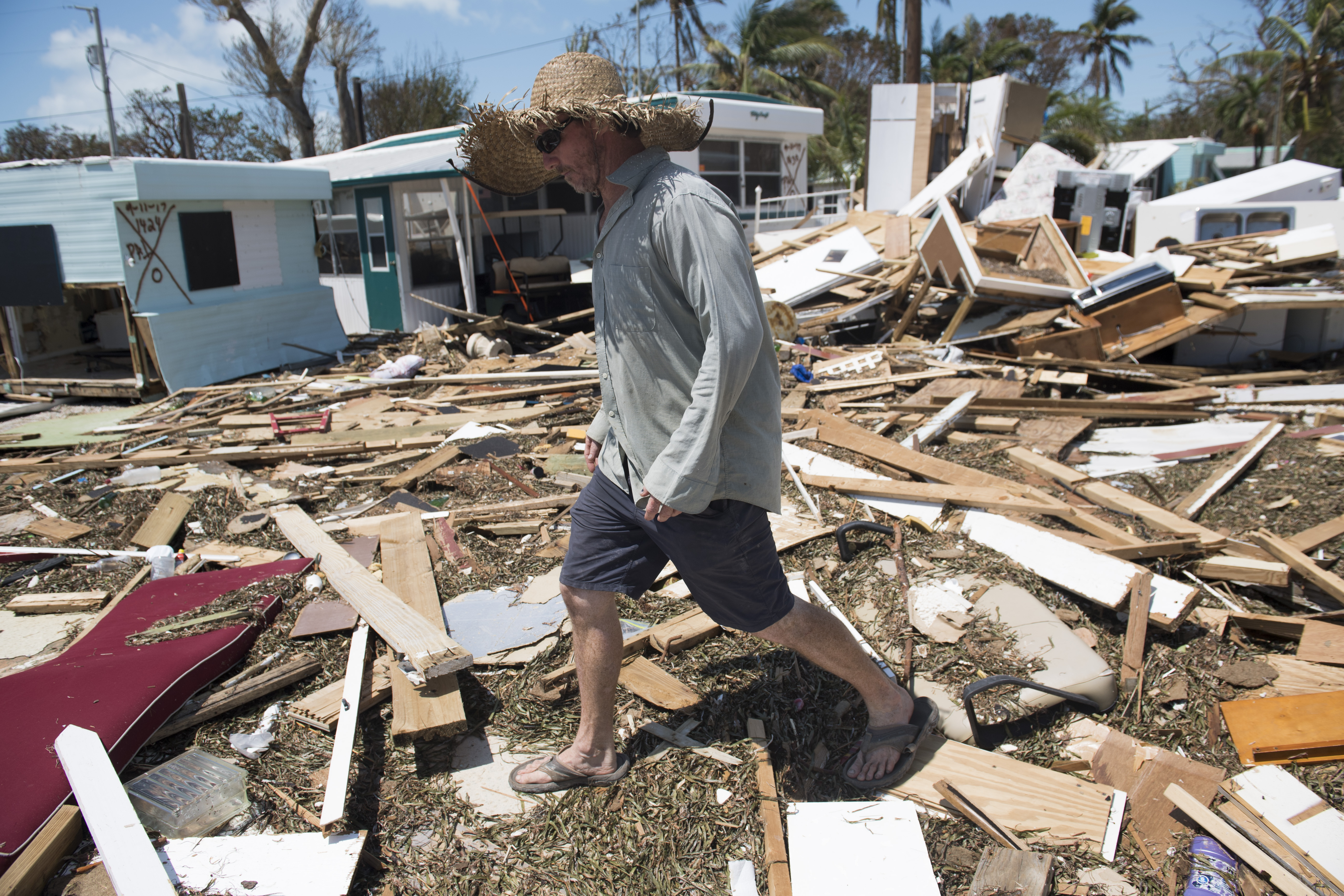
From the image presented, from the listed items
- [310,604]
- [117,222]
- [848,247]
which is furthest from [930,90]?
[310,604]

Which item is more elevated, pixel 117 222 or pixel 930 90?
pixel 930 90

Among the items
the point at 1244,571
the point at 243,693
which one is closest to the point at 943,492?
the point at 1244,571

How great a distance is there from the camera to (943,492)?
4.40 m

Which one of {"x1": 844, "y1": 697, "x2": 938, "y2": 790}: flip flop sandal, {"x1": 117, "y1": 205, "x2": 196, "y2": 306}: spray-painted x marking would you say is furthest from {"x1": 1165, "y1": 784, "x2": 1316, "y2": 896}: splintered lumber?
{"x1": 117, "y1": 205, "x2": 196, "y2": 306}: spray-painted x marking

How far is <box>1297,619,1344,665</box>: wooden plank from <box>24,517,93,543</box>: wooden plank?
6.45 metres

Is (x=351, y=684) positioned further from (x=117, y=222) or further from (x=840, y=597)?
(x=117, y=222)

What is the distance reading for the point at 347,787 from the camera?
248 cm

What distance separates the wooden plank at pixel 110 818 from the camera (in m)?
2.06

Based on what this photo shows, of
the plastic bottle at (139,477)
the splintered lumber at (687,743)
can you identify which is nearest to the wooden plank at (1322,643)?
the splintered lumber at (687,743)

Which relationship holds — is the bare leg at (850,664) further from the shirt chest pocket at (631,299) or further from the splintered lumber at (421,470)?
the splintered lumber at (421,470)

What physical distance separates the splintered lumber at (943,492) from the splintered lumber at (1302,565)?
0.97 meters

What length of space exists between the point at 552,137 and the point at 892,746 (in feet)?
7.06

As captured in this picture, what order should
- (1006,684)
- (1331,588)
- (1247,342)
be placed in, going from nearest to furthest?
(1006,684) < (1331,588) < (1247,342)

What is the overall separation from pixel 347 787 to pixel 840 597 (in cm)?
220
